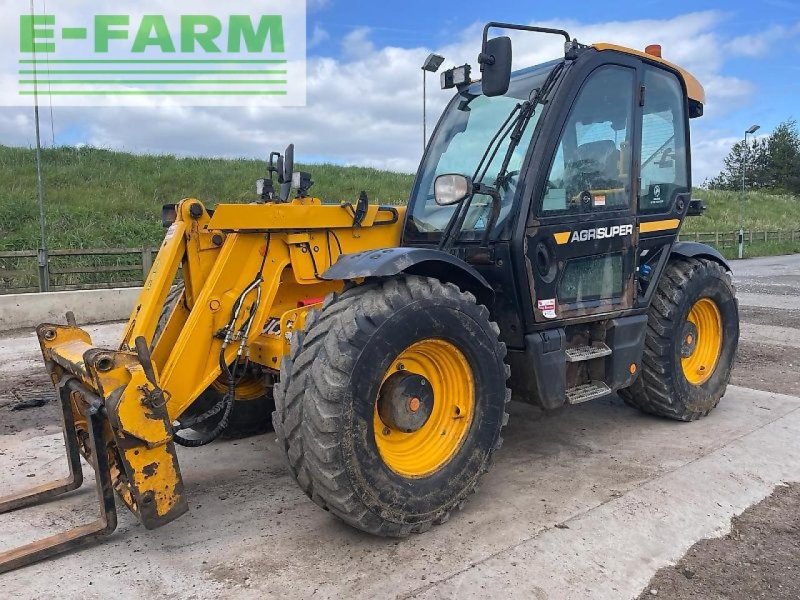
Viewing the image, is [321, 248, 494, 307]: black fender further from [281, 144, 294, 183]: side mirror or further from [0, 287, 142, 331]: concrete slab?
[0, 287, 142, 331]: concrete slab

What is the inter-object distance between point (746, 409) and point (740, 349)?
2.73m

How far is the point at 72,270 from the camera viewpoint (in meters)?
10.7

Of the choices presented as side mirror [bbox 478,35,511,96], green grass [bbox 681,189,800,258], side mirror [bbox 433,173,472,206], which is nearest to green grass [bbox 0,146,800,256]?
green grass [bbox 681,189,800,258]

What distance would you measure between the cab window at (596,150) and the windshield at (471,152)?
23 cm

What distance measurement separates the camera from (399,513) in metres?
2.94

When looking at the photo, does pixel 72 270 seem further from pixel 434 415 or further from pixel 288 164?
pixel 434 415

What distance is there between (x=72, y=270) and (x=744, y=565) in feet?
34.5

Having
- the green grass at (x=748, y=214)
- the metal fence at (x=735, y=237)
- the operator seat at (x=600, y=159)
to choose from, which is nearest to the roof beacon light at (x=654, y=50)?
the operator seat at (x=600, y=159)

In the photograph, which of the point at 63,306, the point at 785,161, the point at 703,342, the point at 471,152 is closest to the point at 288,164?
the point at 471,152

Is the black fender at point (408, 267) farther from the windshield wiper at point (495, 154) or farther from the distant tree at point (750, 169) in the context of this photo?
the distant tree at point (750, 169)

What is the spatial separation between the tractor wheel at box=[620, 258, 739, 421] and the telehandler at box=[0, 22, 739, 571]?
21 millimetres

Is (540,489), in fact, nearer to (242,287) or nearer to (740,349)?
(242,287)

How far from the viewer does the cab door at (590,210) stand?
3740mm

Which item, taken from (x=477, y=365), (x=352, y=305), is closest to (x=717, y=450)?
(x=477, y=365)
